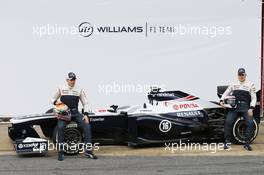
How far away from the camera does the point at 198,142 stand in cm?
1130

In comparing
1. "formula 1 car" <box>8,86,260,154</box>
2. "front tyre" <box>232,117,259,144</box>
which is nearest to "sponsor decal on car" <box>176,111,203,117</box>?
"formula 1 car" <box>8,86,260,154</box>

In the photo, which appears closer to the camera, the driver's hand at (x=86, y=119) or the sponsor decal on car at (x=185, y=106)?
the driver's hand at (x=86, y=119)

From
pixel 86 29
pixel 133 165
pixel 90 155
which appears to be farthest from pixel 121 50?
pixel 133 165

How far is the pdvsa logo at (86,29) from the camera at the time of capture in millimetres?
13531

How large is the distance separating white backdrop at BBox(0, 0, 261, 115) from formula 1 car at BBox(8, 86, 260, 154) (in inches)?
99.5

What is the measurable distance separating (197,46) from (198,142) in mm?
3263

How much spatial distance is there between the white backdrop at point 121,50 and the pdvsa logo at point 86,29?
9 cm

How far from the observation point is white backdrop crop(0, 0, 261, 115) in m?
13.6

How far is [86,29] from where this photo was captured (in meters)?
13.5

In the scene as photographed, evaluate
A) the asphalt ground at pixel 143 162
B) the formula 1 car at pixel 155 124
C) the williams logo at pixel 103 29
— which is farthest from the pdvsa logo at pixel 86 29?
the asphalt ground at pixel 143 162

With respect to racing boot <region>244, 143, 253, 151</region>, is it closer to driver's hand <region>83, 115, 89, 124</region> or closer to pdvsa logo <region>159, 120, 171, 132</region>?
pdvsa logo <region>159, 120, 171, 132</region>

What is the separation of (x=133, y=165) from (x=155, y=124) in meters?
1.59

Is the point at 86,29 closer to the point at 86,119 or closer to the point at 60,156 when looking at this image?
the point at 86,119

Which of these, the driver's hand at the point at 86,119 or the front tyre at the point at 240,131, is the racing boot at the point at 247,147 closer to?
the front tyre at the point at 240,131
